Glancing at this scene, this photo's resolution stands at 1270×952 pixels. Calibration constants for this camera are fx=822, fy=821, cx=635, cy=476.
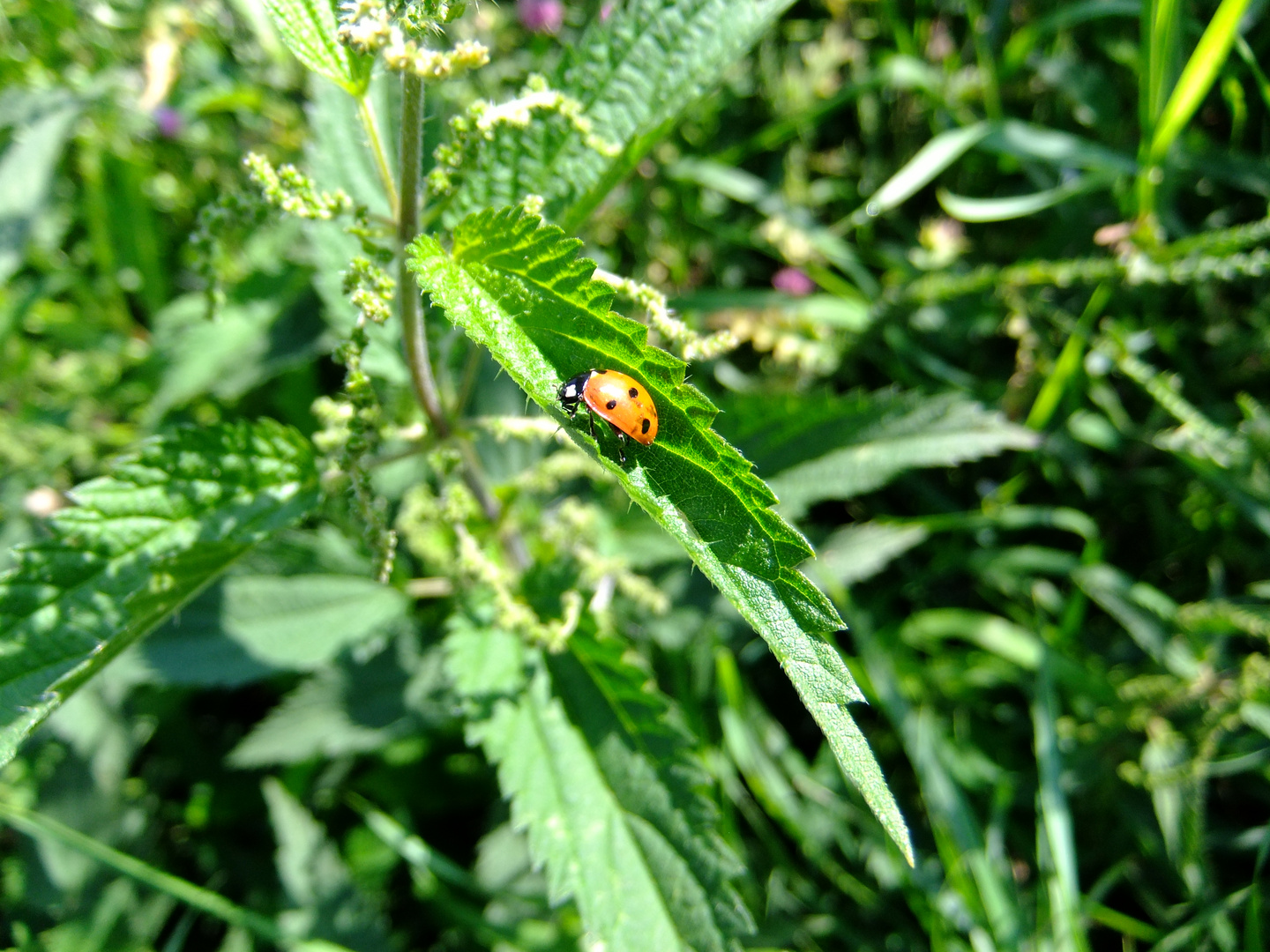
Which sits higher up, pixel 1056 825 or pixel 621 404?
pixel 621 404

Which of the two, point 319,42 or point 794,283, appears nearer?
point 319,42

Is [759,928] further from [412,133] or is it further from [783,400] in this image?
[412,133]

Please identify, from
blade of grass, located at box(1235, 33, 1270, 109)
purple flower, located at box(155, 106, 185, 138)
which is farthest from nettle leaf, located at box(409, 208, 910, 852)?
purple flower, located at box(155, 106, 185, 138)

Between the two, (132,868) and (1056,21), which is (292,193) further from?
(1056,21)

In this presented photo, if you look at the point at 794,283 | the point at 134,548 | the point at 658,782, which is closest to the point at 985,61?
the point at 794,283

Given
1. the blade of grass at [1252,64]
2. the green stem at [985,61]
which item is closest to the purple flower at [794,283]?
the green stem at [985,61]

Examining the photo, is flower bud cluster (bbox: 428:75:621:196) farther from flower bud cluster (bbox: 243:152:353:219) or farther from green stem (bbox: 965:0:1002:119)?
green stem (bbox: 965:0:1002:119)
